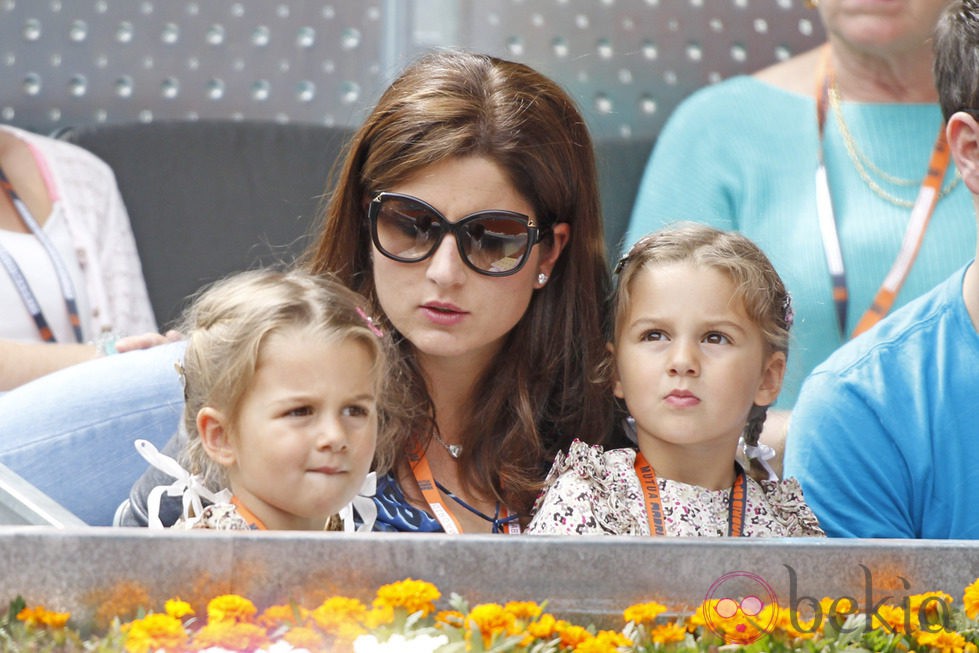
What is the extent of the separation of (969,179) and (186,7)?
6.24 ft

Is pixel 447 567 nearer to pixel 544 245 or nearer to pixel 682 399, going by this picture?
pixel 682 399

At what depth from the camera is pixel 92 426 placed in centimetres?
161

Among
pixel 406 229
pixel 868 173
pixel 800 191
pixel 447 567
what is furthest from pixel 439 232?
pixel 868 173

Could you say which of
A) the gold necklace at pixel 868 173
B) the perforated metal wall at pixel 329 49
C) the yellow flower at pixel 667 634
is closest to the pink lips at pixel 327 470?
the yellow flower at pixel 667 634

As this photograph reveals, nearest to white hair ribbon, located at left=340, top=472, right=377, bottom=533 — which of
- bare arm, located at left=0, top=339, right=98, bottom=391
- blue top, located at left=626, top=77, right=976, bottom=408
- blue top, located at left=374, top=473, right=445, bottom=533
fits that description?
blue top, located at left=374, top=473, right=445, bottom=533

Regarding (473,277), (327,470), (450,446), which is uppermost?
(473,277)

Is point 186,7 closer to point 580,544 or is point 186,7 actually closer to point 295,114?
point 295,114

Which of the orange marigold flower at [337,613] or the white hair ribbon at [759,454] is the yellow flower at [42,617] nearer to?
the orange marigold flower at [337,613]

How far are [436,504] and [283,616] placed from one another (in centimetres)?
59

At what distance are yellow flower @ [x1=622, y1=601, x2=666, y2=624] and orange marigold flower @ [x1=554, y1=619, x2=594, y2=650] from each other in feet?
0.10

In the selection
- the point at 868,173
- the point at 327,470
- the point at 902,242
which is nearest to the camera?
the point at 327,470

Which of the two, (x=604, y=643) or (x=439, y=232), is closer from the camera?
(x=604, y=643)

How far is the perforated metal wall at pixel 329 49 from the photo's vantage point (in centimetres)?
280

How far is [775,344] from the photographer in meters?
1.48
